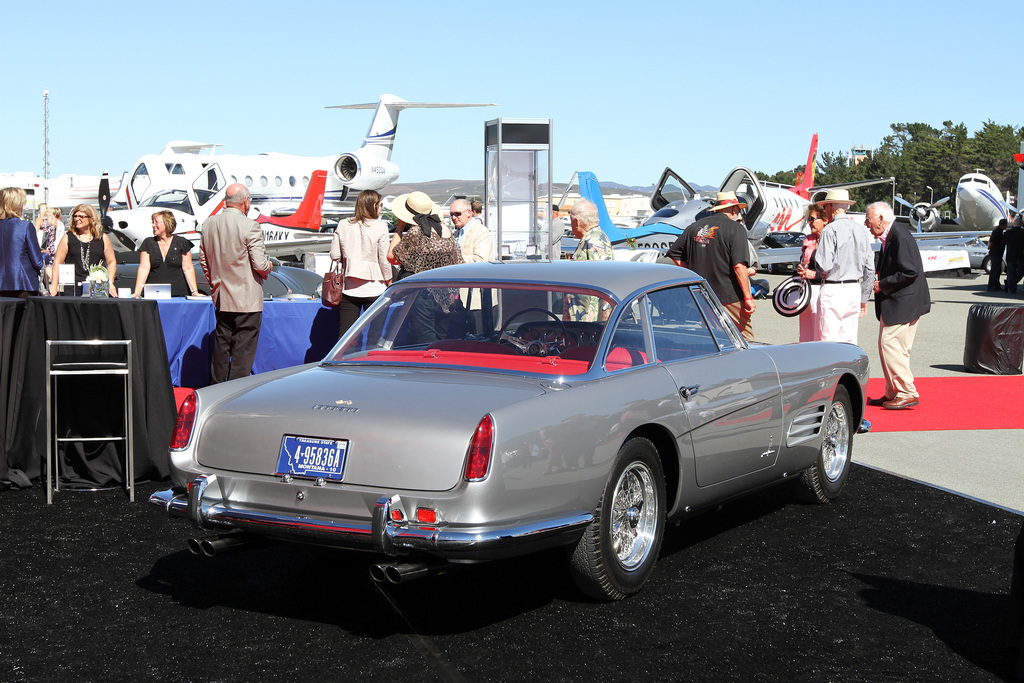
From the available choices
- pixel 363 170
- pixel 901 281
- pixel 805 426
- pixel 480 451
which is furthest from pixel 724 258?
pixel 363 170

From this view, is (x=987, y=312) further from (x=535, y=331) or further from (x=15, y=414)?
(x=15, y=414)

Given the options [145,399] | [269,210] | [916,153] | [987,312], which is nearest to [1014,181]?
[916,153]

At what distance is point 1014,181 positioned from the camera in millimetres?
107438

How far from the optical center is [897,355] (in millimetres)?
9781

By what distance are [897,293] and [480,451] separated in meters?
6.87

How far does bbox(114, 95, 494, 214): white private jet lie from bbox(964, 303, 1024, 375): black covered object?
72.3 feet

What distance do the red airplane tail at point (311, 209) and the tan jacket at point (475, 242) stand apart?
19059 mm

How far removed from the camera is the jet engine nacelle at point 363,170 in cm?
4225

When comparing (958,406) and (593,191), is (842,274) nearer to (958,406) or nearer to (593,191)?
(958,406)

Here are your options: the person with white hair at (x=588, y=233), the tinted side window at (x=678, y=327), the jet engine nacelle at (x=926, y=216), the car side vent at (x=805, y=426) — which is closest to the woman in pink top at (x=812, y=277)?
the person with white hair at (x=588, y=233)

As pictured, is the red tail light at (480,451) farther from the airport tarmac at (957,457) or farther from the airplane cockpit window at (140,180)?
the airplane cockpit window at (140,180)

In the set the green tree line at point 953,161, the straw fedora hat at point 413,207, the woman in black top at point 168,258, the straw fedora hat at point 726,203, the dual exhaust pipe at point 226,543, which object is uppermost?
the green tree line at point 953,161

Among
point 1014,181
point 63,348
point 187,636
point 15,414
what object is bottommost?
point 187,636

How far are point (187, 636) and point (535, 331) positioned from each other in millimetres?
2028
